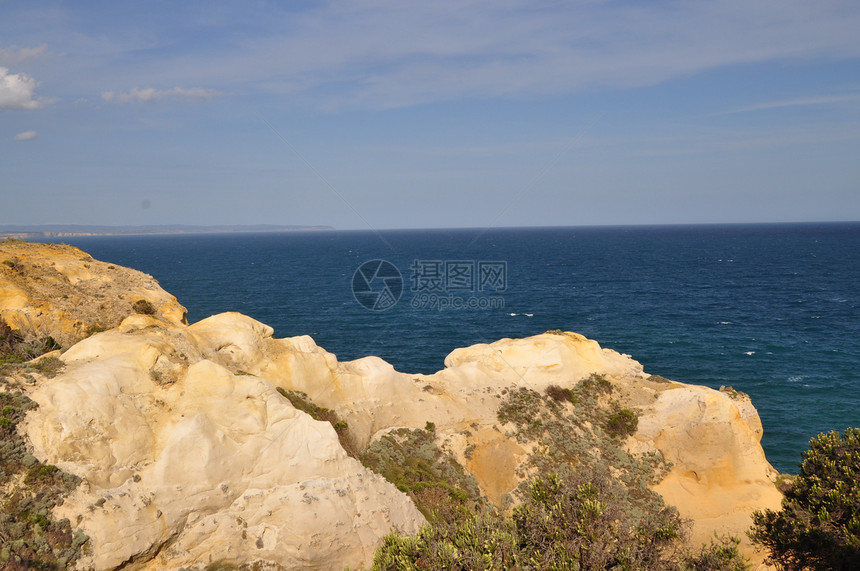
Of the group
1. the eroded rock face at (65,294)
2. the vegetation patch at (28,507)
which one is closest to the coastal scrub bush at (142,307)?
the eroded rock face at (65,294)

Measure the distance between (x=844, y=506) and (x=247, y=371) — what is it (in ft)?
111

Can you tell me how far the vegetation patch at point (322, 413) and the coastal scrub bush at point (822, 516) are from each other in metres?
23.5

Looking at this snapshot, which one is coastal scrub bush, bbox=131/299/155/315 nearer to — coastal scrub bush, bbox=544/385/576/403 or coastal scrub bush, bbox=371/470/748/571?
Result: coastal scrub bush, bbox=371/470/748/571

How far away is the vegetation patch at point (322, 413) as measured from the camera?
1375 inches

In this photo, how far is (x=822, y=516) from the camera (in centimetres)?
2398

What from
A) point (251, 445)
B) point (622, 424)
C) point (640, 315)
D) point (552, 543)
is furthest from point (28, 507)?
point (640, 315)

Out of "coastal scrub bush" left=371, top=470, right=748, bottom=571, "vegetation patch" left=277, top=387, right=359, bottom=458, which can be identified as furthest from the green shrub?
"vegetation patch" left=277, top=387, right=359, bottom=458

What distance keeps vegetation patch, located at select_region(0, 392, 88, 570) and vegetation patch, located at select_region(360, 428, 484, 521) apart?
16233 mm

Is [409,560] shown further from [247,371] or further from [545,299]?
[545,299]

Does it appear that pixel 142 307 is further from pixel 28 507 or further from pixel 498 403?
pixel 498 403

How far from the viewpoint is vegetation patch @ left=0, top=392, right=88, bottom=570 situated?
19781 millimetres

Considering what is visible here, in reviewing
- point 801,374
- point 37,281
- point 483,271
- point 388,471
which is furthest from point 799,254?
point 37,281

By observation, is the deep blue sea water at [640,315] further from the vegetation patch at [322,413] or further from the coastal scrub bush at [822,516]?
the vegetation patch at [322,413]

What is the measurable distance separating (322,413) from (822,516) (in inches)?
1103
